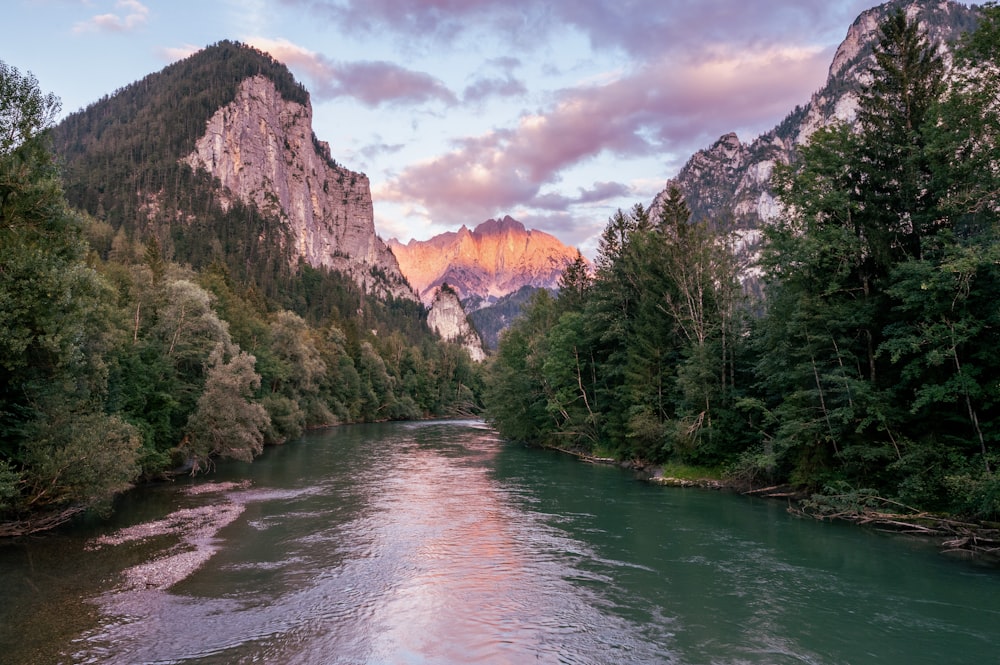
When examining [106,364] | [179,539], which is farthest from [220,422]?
[179,539]

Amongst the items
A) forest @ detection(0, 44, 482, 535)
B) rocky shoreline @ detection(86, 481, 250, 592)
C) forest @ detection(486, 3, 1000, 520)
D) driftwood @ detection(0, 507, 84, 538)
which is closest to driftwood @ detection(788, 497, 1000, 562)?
forest @ detection(486, 3, 1000, 520)

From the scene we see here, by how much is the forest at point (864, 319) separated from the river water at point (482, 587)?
375 cm

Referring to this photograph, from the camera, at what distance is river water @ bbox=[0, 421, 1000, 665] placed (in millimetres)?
14148

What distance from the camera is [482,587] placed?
18734mm

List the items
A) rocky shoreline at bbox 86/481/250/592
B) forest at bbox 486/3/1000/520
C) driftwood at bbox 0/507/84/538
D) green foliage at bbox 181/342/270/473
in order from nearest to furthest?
rocky shoreline at bbox 86/481/250/592 → forest at bbox 486/3/1000/520 → driftwood at bbox 0/507/84/538 → green foliage at bbox 181/342/270/473

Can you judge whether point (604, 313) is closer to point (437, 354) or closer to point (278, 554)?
point (278, 554)

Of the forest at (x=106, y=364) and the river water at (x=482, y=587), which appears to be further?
the forest at (x=106, y=364)

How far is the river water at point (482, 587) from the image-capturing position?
14148mm

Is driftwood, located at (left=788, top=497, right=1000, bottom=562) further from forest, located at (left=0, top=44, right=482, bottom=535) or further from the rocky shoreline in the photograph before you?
forest, located at (left=0, top=44, right=482, bottom=535)

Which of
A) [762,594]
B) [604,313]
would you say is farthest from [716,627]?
[604,313]

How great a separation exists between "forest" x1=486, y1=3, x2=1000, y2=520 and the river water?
12.3 ft

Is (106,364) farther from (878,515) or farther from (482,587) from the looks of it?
(878,515)

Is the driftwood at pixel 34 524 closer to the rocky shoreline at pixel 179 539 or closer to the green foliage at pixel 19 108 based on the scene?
the rocky shoreline at pixel 179 539

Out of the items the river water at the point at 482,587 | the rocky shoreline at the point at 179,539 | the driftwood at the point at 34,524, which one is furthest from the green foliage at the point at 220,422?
the driftwood at the point at 34,524
